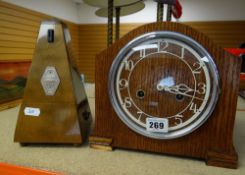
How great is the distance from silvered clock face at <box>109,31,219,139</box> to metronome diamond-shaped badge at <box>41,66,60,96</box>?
0.14 metres

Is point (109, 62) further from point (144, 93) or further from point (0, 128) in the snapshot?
point (0, 128)

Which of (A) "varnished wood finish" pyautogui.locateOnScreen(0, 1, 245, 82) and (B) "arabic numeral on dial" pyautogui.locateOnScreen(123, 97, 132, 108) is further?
(A) "varnished wood finish" pyautogui.locateOnScreen(0, 1, 245, 82)

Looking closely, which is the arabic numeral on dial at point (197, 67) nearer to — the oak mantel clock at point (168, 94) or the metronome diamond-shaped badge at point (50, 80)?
the oak mantel clock at point (168, 94)

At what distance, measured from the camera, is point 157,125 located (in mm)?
455

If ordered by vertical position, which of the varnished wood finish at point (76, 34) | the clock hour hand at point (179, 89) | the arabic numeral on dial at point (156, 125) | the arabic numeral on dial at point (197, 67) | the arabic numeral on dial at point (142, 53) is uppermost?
the varnished wood finish at point (76, 34)

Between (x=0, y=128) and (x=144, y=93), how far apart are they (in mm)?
511

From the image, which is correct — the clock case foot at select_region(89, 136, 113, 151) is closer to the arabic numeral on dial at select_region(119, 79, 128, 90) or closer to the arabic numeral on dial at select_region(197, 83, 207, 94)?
the arabic numeral on dial at select_region(119, 79, 128, 90)

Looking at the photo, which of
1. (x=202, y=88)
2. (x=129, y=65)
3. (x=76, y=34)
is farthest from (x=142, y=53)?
(x=76, y=34)

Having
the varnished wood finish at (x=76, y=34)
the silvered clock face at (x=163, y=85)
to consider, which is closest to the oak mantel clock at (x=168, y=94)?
the silvered clock face at (x=163, y=85)

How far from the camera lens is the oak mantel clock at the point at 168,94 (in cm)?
42

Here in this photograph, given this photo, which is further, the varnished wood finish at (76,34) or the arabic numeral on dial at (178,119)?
the varnished wood finish at (76,34)

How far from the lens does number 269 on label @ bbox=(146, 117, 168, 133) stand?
450mm

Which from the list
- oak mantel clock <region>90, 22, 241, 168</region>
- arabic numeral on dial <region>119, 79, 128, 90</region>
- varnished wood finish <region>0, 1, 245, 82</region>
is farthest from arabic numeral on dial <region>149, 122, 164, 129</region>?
varnished wood finish <region>0, 1, 245, 82</region>

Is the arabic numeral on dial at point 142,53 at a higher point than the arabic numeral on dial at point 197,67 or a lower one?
higher
